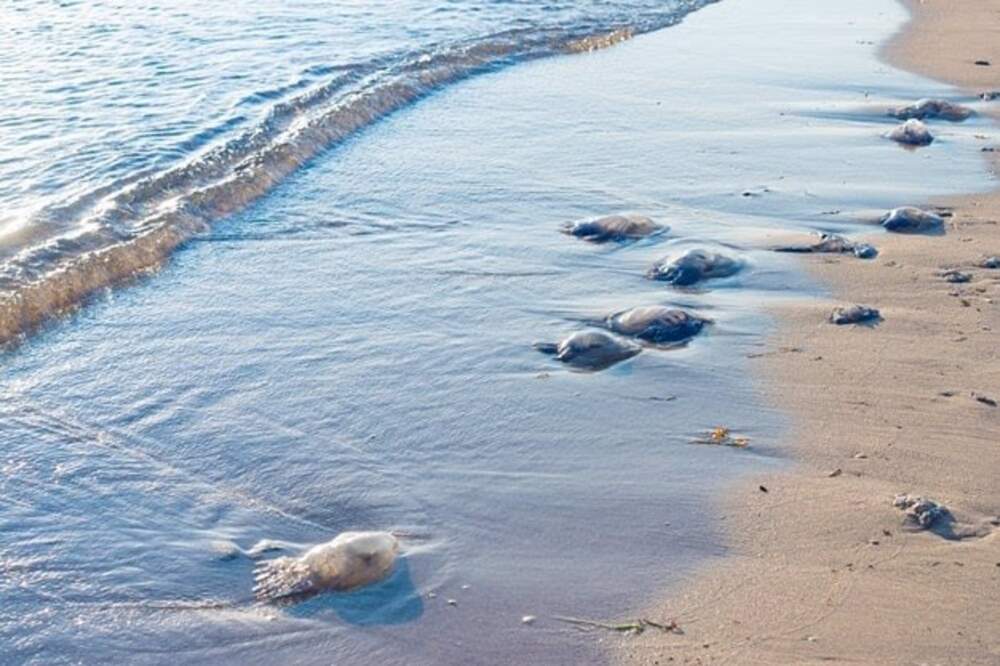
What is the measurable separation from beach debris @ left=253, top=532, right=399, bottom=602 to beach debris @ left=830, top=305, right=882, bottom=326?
237 cm

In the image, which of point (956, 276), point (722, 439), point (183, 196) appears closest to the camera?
point (722, 439)

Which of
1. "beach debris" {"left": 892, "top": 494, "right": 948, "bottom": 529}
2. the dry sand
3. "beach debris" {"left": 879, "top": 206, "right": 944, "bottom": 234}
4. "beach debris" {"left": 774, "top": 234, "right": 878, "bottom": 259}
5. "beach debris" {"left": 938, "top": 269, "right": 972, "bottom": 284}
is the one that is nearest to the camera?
the dry sand

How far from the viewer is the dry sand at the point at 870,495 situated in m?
3.26

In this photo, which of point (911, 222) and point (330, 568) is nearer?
point (330, 568)

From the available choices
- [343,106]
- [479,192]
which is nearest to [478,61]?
[343,106]

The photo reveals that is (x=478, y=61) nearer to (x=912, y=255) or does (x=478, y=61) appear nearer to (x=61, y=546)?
(x=912, y=255)

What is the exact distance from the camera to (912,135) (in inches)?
316

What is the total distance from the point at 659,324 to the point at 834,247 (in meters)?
1.35

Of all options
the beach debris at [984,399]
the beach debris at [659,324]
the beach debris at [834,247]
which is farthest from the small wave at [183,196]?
the beach debris at [984,399]

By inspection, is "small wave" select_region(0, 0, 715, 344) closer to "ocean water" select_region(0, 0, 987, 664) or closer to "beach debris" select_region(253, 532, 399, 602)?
"ocean water" select_region(0, 0, 987, 664)

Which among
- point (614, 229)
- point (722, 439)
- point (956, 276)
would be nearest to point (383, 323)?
point (614, 229)

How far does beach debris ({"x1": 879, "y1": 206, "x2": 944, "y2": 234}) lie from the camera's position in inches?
249

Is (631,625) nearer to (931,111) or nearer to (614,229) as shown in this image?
(614,229)

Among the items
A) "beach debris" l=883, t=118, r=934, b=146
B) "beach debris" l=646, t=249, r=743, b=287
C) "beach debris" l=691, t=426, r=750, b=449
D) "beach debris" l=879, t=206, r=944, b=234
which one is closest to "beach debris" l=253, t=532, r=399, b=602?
"beach debris" l=691, t=426, r=750, b=449
